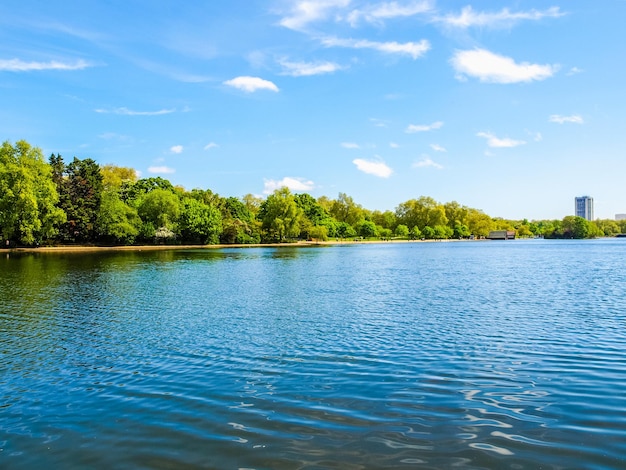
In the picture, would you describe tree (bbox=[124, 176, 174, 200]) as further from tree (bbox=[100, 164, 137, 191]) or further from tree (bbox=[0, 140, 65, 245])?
tree (bbox=[0, 140, 65, 245])

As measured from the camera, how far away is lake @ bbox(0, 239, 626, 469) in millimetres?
7148

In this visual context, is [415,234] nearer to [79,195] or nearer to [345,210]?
[345,210]

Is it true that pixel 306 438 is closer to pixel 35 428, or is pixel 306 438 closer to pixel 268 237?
pixel 35 428

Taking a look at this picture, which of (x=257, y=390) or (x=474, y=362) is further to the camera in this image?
(x=474, y=362)

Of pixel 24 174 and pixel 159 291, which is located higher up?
pixel 24 174

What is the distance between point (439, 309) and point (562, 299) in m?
7.01

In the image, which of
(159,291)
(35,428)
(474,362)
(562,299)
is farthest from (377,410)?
(159,291)

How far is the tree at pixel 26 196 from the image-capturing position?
6606 cm

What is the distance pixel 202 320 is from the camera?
18.6 meters

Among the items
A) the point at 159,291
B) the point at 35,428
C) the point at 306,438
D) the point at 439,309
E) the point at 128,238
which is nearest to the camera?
the point at 306,438

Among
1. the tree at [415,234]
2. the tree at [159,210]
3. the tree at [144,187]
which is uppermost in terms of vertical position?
the tree at [144,187]

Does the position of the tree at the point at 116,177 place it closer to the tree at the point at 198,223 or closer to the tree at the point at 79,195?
the tree at the point at 79,195

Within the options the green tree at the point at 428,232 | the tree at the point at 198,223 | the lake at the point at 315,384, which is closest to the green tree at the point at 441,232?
the green tree at the point at 428,232

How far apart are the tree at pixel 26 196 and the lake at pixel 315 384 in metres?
52.0
